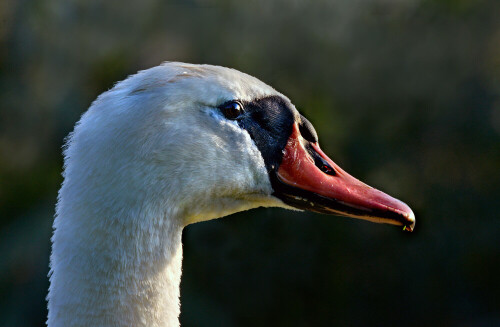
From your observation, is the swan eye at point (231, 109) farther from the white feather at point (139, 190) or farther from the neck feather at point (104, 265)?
the neck feather at point (104, 265)

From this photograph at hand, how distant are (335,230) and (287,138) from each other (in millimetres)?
2299

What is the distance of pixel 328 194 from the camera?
4.50 ft

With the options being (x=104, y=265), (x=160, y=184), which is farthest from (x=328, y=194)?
(x=104, y=265)

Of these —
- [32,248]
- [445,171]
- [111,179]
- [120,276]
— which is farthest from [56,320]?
[445,171]

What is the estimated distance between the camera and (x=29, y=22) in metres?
3.74

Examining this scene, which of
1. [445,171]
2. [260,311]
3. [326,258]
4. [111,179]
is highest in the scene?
[111,179]

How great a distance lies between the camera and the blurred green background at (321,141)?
3.56 m

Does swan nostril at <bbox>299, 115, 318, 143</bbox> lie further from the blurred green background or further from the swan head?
the blurred green background

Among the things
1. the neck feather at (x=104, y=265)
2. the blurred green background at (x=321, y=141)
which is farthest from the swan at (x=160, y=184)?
the blurred green background at (x=321, y=141)

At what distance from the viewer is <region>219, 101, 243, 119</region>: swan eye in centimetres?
132

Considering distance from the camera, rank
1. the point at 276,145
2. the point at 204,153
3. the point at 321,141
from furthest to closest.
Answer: the point at 321,141 < the point at 276,145 < the point at 204,153

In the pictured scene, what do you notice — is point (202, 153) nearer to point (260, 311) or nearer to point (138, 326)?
point (138, 326)

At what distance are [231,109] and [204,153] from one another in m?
0.12

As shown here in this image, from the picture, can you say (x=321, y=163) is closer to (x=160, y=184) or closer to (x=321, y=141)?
(x=160, y=184)
